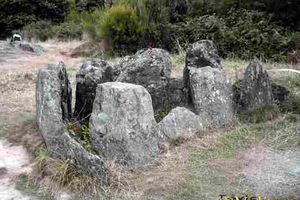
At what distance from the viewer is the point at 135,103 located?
5.68 metres

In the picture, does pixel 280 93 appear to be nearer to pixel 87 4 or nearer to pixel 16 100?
pixel 16 100

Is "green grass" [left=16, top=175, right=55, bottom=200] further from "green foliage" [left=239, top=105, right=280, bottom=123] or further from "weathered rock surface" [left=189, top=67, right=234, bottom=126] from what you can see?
"green foliage" [left=239, top=105, right=280, bottom=123]

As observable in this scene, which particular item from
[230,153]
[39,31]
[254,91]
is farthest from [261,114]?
[39,31]

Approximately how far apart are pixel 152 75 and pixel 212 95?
0.84 m

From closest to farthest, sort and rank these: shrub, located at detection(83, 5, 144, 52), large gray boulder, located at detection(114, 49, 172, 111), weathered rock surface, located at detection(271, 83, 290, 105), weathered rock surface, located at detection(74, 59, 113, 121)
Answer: weathered rock surface, located at detection(74, 59, 113, 121) < large gray boulder, located at detection(114, 49, 172, 111) < weathered rock surface, located at detection(271, 83, 290, 105) < shrub, located at detection(83, 5, 144, 52)

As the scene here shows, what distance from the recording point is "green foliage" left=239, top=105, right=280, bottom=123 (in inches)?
258

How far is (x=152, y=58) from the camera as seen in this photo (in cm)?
698

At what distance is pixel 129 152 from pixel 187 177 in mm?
677

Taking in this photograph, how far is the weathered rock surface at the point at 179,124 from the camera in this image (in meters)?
6.07

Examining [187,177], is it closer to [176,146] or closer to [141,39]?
[176,146]

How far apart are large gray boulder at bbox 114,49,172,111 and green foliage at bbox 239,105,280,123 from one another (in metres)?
1.04

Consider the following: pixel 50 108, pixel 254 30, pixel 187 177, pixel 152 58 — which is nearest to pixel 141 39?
pixel 254 30

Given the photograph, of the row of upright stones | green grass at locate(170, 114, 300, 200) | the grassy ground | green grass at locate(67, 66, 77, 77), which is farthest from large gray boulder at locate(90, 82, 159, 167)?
green grass at locate(67, 66, 77, 77)

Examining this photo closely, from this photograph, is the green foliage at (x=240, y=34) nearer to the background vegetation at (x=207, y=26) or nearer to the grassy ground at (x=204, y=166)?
the background vegetation at (x=207, y=26)
